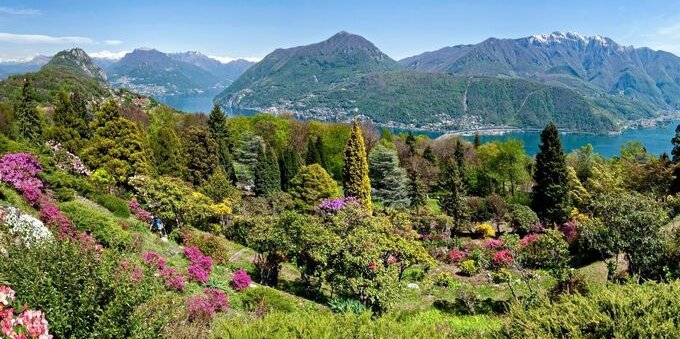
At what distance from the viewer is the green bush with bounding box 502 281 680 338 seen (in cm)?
854

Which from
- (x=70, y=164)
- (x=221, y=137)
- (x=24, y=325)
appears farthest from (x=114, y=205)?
(x=221, y=137)

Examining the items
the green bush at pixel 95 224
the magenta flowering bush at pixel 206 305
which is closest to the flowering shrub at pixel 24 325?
the magenta flowering bush at pixel 206 305

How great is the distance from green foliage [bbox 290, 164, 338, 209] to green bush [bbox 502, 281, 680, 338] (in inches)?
1110

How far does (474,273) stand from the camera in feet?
85.4

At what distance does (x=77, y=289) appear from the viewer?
350 inches

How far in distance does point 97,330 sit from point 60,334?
77cm

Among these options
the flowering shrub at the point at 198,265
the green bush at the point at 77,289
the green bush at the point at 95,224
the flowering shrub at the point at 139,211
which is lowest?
the flowering shrub at the point at 198,265

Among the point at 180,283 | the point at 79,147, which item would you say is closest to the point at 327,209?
the point at 180,283

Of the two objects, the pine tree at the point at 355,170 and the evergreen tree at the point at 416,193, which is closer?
the pine tree at the point at 355,170

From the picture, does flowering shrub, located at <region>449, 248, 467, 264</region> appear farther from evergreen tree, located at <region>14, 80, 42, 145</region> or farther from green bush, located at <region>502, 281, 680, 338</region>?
evergreen tree, located at <region>14, 80, 42, 145</region>

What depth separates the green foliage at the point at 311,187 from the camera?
3756 cm

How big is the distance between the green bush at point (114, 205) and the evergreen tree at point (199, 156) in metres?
16.5

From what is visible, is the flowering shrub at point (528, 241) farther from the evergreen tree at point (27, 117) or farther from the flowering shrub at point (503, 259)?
the evergreen tree at point (27, 117)

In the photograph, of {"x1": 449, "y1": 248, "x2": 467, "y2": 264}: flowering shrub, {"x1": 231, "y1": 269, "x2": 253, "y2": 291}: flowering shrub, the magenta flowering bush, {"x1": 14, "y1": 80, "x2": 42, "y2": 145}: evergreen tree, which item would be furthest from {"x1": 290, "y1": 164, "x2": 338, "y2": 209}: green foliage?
{"x1": 14, "y1": 80, "x2": 42, "y2": 145}: evergreen tree
